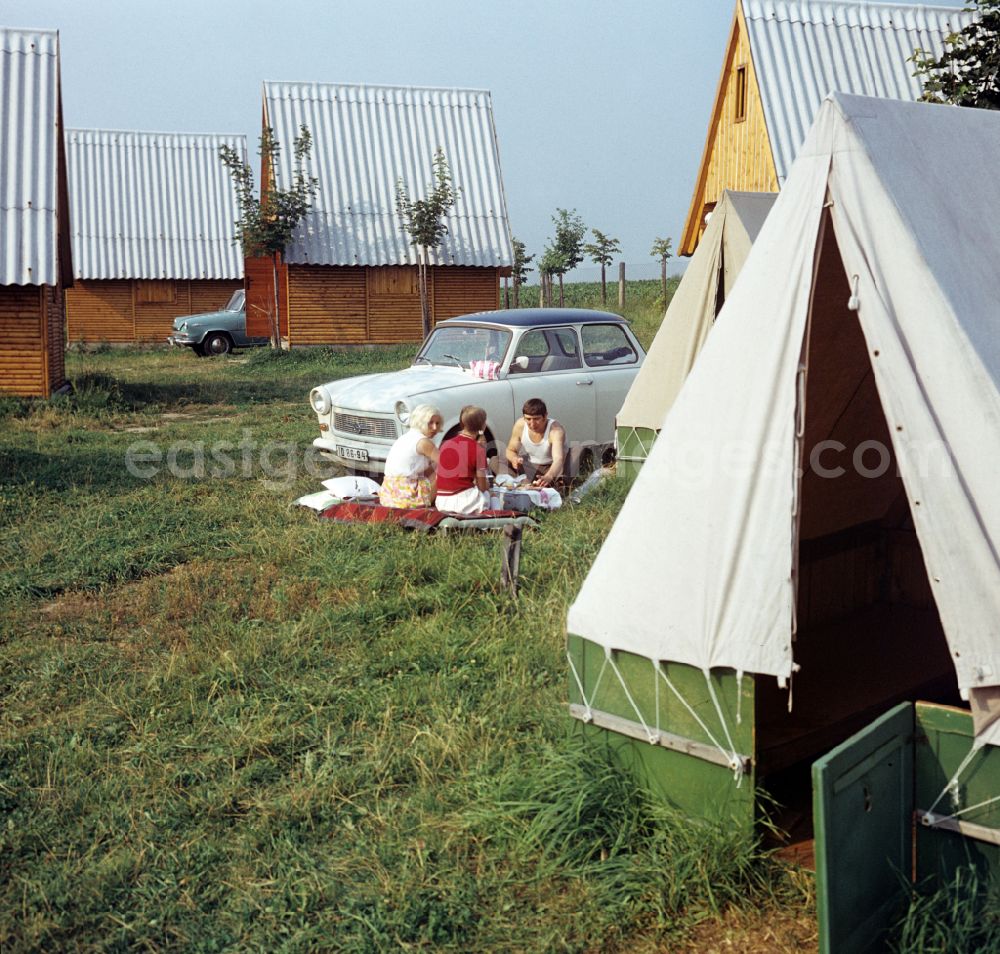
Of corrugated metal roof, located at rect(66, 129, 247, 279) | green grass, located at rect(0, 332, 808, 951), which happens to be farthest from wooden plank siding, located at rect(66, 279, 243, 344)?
green grass, located at rect(0, 332, 808, 951)

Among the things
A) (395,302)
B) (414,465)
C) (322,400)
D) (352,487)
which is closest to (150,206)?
(395,302)

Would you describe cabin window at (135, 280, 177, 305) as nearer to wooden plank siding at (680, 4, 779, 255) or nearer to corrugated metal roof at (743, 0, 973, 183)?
wooden plank siding at (680, 4, 779, 255)

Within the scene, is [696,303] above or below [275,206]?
below

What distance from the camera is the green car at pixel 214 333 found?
2759cm

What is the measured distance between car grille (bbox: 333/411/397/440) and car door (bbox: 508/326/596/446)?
1233 millimetres

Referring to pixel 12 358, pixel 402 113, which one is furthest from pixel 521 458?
pixel 402 113

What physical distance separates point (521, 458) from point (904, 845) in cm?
672

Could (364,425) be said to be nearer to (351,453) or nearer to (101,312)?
(351,453)

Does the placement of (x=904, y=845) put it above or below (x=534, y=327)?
below

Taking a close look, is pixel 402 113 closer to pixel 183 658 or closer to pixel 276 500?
pixel 276 500

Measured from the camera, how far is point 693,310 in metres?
9.18

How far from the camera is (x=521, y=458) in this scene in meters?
10.0

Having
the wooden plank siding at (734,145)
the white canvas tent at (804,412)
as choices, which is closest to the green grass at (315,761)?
the white canvas tent at (804,412)

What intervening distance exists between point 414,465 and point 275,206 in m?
17.7
